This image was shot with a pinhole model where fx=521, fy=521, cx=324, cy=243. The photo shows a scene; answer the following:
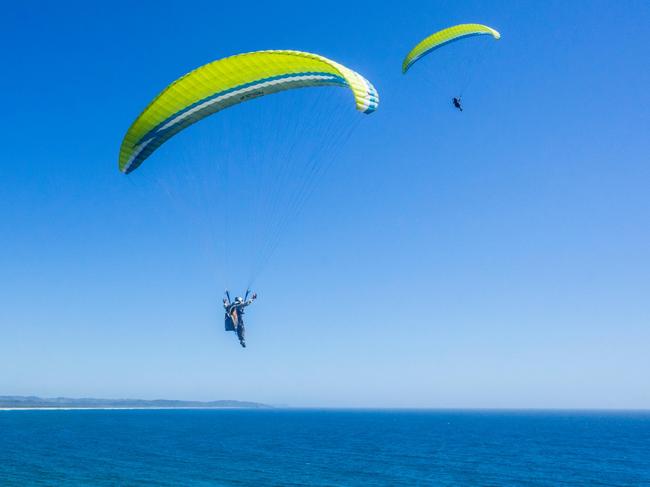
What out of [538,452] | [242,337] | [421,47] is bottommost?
[538,452]

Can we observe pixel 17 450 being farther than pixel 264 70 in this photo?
Yes

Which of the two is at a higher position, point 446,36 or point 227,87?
point 446,36

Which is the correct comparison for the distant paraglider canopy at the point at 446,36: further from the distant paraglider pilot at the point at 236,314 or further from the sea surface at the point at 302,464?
the sea surface at the point at 302,464

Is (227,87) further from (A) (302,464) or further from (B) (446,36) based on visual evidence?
(A) (302,464)

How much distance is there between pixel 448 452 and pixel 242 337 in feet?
160

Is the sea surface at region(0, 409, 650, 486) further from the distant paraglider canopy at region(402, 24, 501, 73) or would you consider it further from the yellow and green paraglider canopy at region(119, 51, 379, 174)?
the distant paraglider canopy at region(402, 24, 501, 73)

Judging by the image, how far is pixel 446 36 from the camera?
20016 mm

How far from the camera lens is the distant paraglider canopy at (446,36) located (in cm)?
2002

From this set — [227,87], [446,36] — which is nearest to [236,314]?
[227,87]

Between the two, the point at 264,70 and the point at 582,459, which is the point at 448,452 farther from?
the point at 264,70

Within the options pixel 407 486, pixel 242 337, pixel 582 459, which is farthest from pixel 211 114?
pixel 582 459

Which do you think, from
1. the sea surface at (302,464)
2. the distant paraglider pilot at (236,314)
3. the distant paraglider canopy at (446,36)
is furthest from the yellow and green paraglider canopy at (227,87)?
the sea surface at (302,464)

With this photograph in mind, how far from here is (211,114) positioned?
14.7 meters

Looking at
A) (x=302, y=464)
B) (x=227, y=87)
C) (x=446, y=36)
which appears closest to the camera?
(x=227, y=87)
